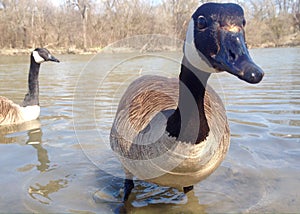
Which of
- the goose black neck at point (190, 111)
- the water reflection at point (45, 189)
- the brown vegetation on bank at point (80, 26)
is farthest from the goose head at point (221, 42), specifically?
the brown vegetation on bank at point (80, 26)

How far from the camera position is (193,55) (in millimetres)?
2623

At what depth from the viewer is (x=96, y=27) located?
37.6 metres

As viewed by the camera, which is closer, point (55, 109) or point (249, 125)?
point (249, 125)

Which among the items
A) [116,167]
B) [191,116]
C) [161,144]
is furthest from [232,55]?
[116,167]

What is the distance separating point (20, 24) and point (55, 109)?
36.3 metres

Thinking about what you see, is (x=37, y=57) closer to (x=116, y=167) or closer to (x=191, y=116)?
(x=116, y=167)

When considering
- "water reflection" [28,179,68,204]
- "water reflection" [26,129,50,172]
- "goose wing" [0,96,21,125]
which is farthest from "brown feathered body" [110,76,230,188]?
"goose wing" [0,96,21,125]

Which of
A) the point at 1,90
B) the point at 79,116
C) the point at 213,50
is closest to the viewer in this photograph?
the point at 213,50

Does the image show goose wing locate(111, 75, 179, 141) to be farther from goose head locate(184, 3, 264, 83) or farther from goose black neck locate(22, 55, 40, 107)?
goose black neck locate(22, 55, 40, 107)

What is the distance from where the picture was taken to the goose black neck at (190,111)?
2.69 m

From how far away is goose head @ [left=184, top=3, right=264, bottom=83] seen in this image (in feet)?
6.99

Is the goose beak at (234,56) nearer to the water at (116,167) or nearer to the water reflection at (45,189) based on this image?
the water at (116,167)

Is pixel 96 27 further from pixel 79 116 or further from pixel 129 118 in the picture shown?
pixel 129 118

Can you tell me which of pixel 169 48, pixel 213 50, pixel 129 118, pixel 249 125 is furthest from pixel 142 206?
pixel 249 125
